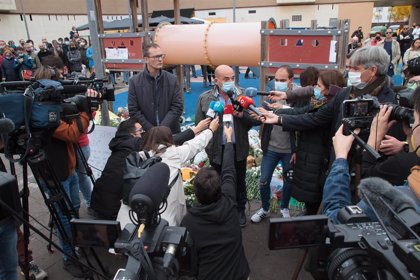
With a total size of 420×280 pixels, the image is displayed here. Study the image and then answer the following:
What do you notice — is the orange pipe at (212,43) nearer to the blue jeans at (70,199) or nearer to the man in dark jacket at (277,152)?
the man in dark jacket at (277,152)

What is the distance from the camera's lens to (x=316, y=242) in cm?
118

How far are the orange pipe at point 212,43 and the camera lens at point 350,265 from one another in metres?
4.77

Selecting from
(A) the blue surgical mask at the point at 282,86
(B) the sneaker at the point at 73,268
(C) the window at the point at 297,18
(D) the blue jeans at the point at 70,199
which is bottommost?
(B) the sneaker at the point at 73,268

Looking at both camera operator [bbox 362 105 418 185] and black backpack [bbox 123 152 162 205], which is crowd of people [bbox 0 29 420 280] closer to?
camera operator [bbox 362 105 418 185]

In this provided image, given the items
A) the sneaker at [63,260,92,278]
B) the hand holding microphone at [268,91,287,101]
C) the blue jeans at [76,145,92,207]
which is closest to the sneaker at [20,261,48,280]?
the sneaker at [63,260,92,278]

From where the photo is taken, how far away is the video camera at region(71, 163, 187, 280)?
1.10 m

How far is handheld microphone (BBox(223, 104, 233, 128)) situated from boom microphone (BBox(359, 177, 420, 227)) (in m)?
1.80

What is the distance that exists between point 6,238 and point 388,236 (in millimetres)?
2299

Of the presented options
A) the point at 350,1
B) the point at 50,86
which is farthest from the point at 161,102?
the point at 350,1

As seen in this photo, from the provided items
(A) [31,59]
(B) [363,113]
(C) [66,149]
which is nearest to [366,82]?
(B) [363,113]

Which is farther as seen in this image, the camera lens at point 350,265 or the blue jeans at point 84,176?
the blue jeans at point 84,176

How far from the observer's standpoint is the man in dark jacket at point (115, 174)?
10.1ft

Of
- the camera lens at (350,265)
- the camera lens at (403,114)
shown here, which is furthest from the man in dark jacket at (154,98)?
the camera lens at (350,265)

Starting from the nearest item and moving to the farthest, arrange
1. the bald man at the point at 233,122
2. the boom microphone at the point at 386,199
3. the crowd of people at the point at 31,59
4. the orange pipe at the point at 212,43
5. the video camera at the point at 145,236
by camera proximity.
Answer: the boom microphone at the point at 386,199
the video camera at the point at 145,236
the bald man at the point at 233,122
the orange pipe at the point at 212,43
the crowd of people at the point at 31,59
